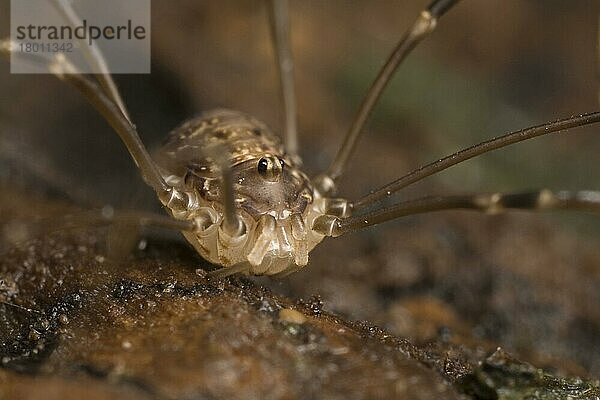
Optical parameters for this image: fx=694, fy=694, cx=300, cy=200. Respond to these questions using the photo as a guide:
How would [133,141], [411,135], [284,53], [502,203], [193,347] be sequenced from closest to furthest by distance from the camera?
1. [193,347]
2. [502,203]
3. [133,141]
4. [284,53]
5. [411,135]

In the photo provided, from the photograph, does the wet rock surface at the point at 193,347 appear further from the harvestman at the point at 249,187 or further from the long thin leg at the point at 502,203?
the long thin leg at the point at 502,203

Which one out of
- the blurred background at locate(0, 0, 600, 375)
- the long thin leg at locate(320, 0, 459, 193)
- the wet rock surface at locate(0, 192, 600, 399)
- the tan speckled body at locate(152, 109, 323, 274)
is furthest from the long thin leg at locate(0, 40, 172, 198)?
the long thin leg at locate(320, 0, 459, 193)

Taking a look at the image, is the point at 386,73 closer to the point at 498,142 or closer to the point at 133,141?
the point at 498,142

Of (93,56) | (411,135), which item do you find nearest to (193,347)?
(93,56)

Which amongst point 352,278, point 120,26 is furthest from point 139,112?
point 352,278

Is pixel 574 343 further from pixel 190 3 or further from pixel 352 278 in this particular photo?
pixel 190 3

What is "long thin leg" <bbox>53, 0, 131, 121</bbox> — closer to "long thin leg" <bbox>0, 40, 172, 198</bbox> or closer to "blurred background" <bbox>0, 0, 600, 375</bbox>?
"long thin leg" <bbox>0, 40, 172, 198</bbox>

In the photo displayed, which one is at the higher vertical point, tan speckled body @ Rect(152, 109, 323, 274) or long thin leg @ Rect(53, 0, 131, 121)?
long thin leg @ Rect(53, 0, 131, 121)
